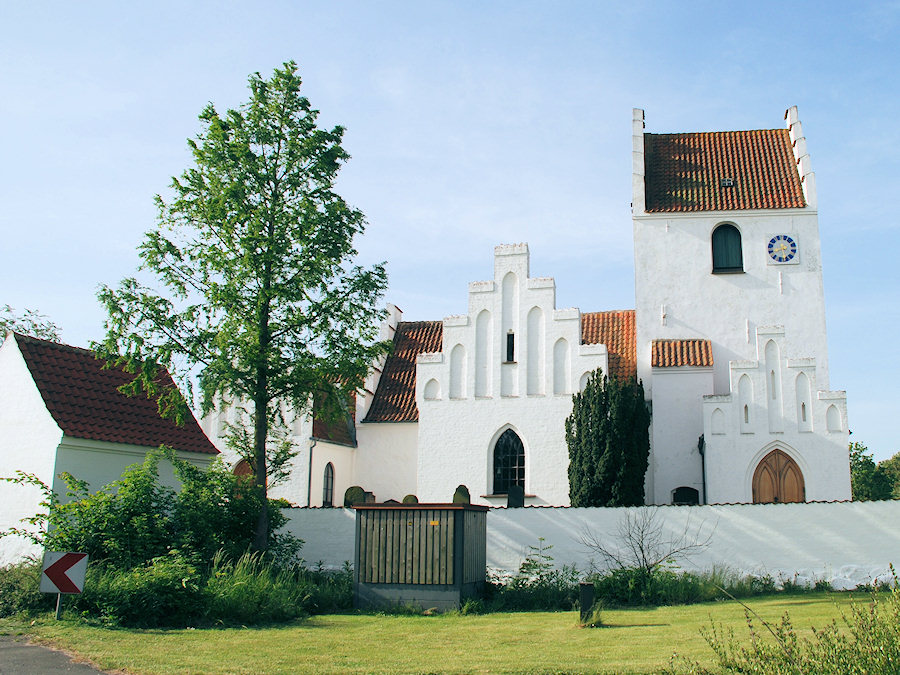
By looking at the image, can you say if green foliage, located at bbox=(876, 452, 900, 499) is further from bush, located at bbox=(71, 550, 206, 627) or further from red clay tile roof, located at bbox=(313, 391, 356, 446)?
bush, located at bbox=(71, 550, 206, 627)

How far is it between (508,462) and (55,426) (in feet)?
48.5

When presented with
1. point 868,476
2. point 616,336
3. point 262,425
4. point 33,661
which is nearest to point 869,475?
point 868,476

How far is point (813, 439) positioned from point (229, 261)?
17.6 metres

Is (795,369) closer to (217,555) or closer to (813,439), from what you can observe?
(813,439)

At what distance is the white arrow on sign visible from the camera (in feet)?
44.3

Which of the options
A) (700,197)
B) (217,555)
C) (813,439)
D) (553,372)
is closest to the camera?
(217,555)

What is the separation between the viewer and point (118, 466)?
1966 cm

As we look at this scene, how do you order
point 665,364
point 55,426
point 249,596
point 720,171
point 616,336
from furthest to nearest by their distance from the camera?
1. point 616,336
2. point 720,171
3. point 665,364
4. point 55,426
5. point 249,596

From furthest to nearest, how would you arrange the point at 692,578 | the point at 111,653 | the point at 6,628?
the point at 692,578 < the point at 6,628 < the point at 111,653

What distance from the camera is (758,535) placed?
767 inches

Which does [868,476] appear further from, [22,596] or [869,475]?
[22,596]

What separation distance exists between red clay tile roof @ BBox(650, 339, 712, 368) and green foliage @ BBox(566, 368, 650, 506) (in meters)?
2.70

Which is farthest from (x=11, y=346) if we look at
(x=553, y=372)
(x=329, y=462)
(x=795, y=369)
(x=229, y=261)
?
(x=795, y=369)

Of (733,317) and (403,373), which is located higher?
(733,317)
